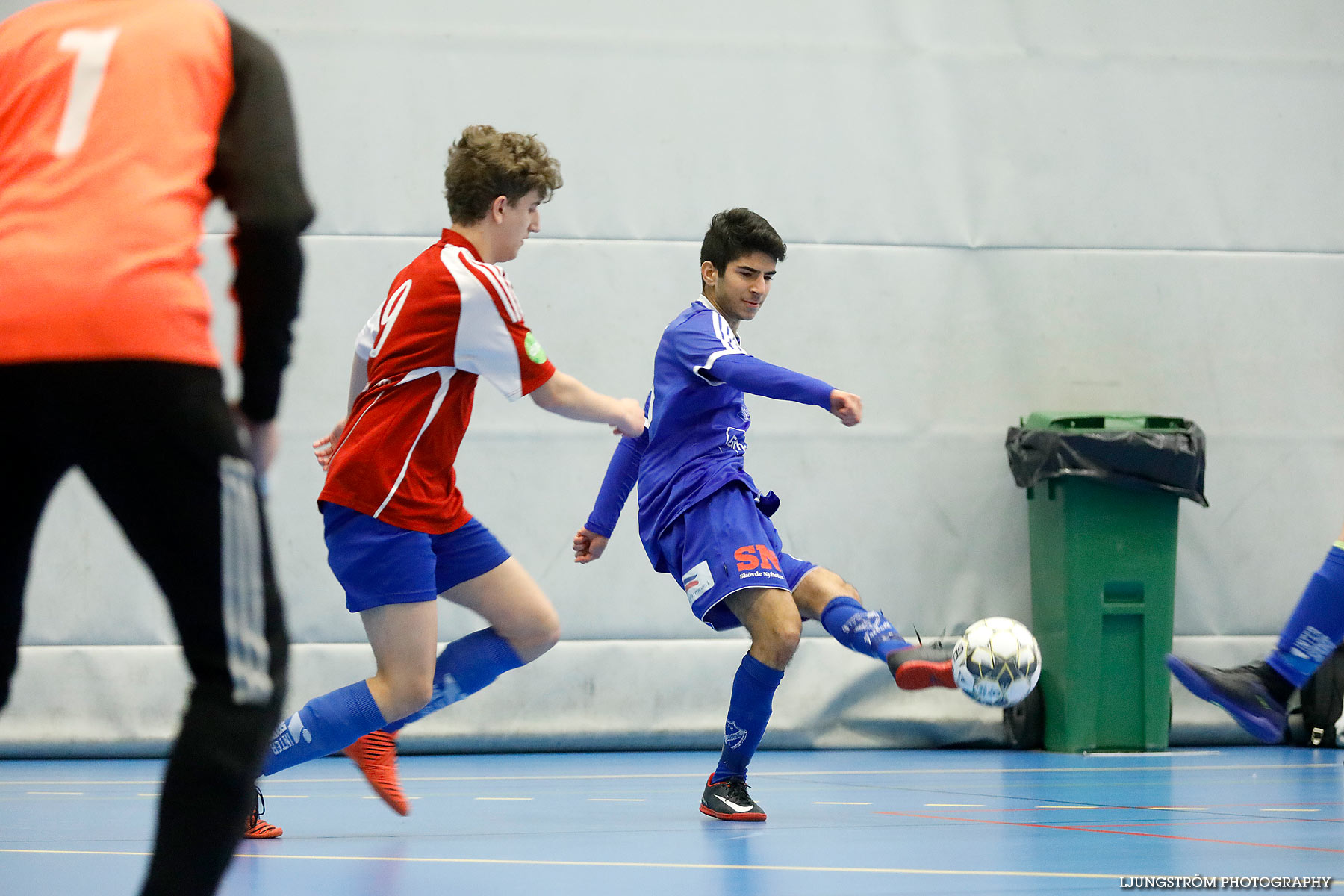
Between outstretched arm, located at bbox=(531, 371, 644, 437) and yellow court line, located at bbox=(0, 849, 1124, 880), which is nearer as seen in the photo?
yellow court line, located at bbox=(0, 849, 1124, 880)

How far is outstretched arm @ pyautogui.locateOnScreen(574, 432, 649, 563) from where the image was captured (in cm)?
443

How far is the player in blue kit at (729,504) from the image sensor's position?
396 cm

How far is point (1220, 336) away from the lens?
7098 millimetres

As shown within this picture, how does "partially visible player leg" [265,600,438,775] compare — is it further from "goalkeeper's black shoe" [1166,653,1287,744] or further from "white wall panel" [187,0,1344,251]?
"white wall panel" [187,0,1344,251]

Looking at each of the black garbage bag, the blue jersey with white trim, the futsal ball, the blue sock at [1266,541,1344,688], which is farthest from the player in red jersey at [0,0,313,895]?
the black garbage bag

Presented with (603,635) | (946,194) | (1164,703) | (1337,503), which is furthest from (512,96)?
(1337,503)

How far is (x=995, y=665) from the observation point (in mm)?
3615

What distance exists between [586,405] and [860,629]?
1062 mm

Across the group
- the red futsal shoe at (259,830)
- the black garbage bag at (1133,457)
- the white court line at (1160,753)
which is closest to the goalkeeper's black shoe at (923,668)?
the red futsal shoe at (259,830)

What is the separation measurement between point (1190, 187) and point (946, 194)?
133cm

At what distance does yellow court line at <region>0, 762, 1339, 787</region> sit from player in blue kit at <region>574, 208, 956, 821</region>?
1436 millimetres

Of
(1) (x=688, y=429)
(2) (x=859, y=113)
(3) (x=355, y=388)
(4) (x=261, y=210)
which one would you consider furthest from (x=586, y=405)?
(2) (x=859, y=113)

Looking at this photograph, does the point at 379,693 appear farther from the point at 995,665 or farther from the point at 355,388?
the point at 995,665

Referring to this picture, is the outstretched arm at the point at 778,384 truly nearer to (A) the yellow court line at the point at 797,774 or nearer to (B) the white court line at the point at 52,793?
(A) the yellow court line at the point at 797,774
